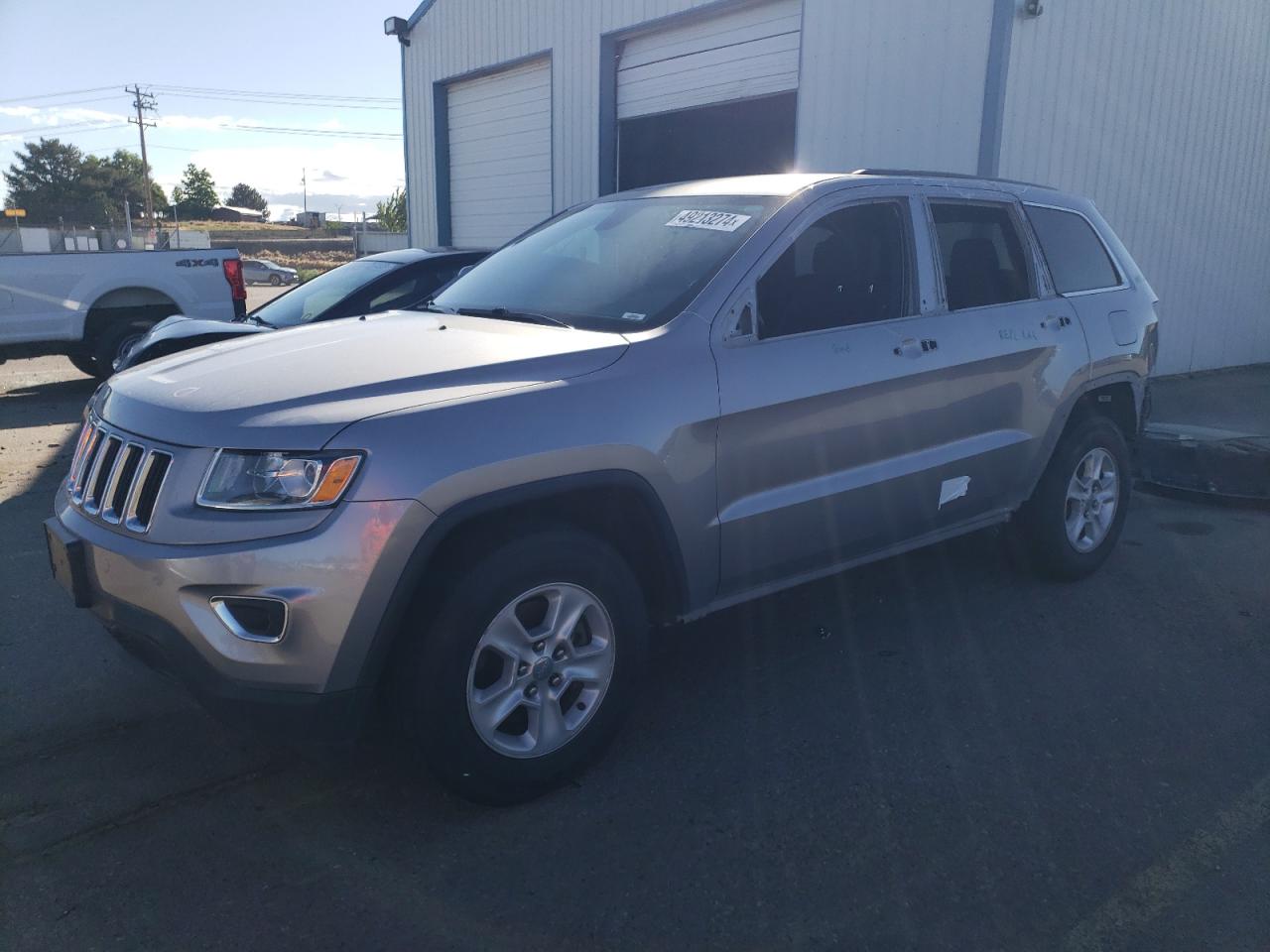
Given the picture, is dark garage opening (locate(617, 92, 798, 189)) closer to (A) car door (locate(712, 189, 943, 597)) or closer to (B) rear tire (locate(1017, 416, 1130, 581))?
(B) rear tire (locate(1017, 416, 1130, 581))

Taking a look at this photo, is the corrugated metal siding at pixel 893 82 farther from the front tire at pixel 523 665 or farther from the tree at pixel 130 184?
the tree at pixel 130 184

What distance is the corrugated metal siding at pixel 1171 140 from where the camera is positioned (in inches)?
357

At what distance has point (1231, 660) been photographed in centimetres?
417

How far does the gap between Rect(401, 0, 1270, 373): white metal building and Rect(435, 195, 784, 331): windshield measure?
5.62 metres

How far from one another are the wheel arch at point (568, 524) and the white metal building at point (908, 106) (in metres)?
6.72

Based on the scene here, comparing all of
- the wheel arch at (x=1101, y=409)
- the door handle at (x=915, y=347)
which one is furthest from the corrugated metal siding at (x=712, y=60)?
the door handle at (x=915, y=347)

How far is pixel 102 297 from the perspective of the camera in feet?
33.1

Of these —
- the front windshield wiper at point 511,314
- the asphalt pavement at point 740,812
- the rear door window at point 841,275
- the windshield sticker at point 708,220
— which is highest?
the windshield sticker at point 708,220

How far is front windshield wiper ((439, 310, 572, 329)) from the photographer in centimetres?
356

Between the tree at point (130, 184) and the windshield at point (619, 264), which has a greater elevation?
the tree at point (130, 184)

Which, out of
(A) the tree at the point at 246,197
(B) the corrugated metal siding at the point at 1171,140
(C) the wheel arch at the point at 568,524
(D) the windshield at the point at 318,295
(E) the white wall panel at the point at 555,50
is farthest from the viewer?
(A) the tree at the point at 246,197

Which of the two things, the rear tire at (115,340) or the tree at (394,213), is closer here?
the rear tire at (115,340)

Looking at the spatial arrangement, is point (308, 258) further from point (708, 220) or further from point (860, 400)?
point (860, 400)

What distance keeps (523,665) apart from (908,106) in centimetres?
760
